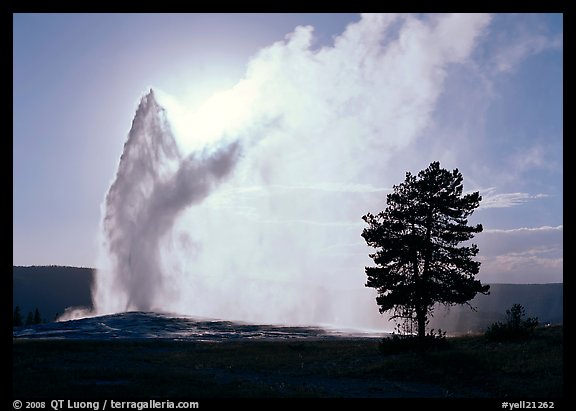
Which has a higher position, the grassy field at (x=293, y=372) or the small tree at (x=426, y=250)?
the small tree at (x=426, y=250)

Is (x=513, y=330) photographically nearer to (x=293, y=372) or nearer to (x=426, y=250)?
(x=426, y=250)

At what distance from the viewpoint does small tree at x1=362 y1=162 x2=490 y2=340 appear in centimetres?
3425

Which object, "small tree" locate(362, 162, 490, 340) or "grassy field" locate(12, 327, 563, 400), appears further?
"small tree" locate(362, 162, 490, 340)

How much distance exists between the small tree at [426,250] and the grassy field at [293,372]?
347cm

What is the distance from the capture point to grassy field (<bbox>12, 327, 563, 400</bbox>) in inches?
794

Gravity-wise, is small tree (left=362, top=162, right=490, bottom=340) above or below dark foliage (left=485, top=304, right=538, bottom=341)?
above

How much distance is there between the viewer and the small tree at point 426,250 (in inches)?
1348

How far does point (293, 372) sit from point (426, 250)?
1209 cm

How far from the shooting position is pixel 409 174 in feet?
116

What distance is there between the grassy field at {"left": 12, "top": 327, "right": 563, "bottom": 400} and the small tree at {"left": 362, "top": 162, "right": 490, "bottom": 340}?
347 centimetres

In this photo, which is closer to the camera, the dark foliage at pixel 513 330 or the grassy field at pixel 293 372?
the grassy field at pixel 293 372

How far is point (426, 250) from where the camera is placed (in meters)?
34.4

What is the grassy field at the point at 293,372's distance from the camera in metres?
20.2
